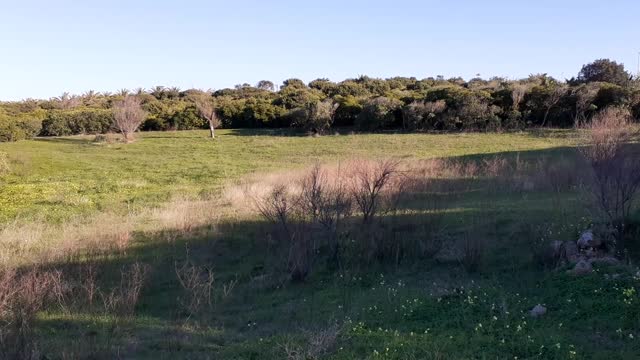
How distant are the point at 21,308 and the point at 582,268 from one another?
25.7 feet

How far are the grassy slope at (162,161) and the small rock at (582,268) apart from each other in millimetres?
12891

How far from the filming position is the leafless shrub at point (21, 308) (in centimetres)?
621

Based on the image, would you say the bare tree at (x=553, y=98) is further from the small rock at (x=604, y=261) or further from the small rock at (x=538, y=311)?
the small rock at (x=538, y=311)

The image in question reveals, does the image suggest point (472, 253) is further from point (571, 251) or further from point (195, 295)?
point (195, 295)

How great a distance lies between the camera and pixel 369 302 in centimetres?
829

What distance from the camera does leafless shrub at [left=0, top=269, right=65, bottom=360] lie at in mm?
6207

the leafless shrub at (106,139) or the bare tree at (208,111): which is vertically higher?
the bare tree at (208,111)

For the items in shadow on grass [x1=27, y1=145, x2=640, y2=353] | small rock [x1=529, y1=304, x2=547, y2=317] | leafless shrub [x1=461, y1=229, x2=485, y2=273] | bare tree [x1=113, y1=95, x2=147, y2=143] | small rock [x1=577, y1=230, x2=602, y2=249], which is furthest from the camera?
bare tree [x1=113, y1=95, x2=147, y2=143]

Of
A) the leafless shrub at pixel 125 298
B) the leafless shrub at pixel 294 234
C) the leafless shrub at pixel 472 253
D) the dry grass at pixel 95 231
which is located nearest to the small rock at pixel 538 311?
the leafless shrub at pixel 472 253

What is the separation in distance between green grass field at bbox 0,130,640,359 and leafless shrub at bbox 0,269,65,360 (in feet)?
0.84

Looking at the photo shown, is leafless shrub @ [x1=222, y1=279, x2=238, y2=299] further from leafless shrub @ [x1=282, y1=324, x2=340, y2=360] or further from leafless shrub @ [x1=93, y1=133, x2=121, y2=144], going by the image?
leafless shrub @ [x1=93, y1=133, x2=121, y2=144]

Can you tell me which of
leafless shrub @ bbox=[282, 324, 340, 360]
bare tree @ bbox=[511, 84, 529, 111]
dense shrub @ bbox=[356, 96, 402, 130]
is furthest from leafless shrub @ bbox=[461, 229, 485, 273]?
dense shrub @ bbox=[356, 96, 402, 130]

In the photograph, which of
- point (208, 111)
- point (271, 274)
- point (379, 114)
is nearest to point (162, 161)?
point (208, 111)

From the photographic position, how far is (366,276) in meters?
9.73
